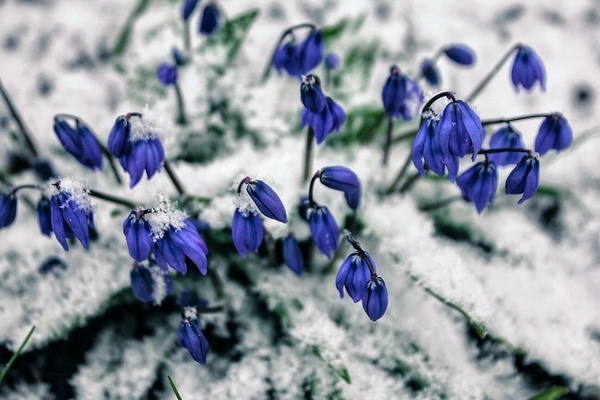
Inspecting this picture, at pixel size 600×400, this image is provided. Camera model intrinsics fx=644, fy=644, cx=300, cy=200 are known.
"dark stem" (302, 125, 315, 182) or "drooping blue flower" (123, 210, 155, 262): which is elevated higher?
"dark stem" (302, 125, 315, 182)

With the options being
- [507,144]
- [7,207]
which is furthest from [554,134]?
[7,207]

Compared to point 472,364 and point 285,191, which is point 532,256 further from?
point 285,191

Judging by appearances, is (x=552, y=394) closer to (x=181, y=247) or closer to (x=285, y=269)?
(x=285, y=269)

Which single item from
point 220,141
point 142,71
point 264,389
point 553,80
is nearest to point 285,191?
point 220,141

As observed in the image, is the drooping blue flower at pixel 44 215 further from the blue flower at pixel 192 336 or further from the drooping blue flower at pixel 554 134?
the drooping blue flower at pixel 554 134

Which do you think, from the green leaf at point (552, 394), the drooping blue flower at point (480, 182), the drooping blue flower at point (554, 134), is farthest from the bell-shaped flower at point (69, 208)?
the green leaf at point (552, 394)

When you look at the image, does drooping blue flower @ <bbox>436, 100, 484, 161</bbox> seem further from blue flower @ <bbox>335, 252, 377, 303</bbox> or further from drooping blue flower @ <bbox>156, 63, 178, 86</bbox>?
drooping blue flower @ <bbox>156, 63, 178, 86</bbox>

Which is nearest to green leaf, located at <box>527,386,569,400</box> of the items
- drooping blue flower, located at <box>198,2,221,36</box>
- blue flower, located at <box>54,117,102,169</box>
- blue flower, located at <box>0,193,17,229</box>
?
blue flower, located at <box>54,117,102,169</box>
